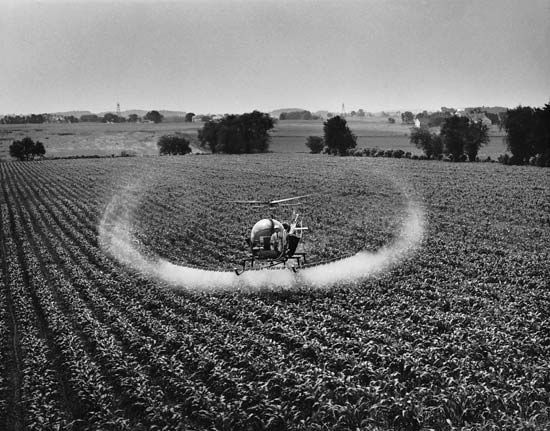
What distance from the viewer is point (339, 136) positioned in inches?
5482

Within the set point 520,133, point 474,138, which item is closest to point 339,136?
point 474,138

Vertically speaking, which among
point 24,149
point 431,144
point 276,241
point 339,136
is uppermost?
point 339,136

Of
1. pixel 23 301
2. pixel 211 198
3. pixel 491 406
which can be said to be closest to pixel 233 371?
pixel 491 406

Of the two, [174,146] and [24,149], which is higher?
[174,146]

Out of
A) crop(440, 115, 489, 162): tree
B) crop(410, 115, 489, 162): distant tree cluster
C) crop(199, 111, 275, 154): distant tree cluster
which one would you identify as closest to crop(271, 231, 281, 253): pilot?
crop(410, 115, 489, 162): distant tree cluster

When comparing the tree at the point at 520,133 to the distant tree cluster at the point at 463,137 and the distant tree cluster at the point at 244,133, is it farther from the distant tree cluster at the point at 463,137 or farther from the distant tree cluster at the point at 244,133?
the distant tree cluster at the point at 244,133

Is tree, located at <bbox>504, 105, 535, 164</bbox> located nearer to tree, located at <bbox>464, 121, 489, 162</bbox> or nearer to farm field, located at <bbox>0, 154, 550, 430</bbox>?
tree, located at <bbox>464, 121, 489, 162</bbox>

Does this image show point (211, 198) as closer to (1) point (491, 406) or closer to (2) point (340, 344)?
(2) point (340, 344)

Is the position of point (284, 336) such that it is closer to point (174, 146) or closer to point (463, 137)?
point (463, 137)

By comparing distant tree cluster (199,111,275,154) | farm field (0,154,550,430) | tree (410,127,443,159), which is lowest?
farm field (0,154,550,430)

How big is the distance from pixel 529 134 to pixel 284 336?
88.9 metres

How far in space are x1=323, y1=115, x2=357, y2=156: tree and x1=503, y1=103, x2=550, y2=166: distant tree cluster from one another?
1872 inches

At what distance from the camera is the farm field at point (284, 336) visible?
14656 mm

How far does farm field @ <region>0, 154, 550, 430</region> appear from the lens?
14.7m
